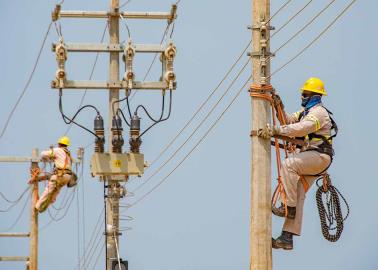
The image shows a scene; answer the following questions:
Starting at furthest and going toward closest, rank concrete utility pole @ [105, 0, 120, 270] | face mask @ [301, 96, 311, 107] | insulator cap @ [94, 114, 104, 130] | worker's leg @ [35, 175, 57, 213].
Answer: worker's leg @ [35, 175, 57, 213] → concrete utility pole @ [105, 0, 120, 270] → insulator cap @ [94, 114, 104, 130] → face mask @ [301, 96, 311, 107]

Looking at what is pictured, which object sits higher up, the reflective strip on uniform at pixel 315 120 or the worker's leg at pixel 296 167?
the reflective strip on uniform at pixel 315 120

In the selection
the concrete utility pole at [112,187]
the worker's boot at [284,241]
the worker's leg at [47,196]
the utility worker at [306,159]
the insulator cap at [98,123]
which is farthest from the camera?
the worker's leg at [47,196]

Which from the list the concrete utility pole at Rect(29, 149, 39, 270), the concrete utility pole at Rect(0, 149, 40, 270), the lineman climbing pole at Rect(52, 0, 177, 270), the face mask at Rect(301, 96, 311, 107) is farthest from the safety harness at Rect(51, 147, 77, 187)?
the face mask at Rect(301, 96, 311, 107)

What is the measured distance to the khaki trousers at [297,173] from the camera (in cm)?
1686

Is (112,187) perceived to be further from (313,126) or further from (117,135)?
(313,126)

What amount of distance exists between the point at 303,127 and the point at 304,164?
1.65 ft

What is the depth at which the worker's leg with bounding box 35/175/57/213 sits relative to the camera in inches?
1277

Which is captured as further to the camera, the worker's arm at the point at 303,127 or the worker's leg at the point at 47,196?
the worker's leg at the point at 47,196

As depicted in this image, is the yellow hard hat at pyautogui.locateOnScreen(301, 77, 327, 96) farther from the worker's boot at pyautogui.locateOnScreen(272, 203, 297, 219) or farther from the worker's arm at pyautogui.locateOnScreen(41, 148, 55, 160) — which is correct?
the worker's arm at pyautogui.locateOnScreen(41, 148, 55, 160)

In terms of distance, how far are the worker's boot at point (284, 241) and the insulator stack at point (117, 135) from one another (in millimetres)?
5995

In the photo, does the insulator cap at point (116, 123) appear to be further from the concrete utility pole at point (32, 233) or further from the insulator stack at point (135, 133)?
the concrete utility pole at point (32, 233)

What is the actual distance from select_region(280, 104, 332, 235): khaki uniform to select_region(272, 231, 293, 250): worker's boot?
60 millimetres

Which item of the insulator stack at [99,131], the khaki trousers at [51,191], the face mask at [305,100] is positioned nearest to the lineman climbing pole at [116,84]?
the insulator stack at [99,131]

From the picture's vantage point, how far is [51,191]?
3316 centimetres
